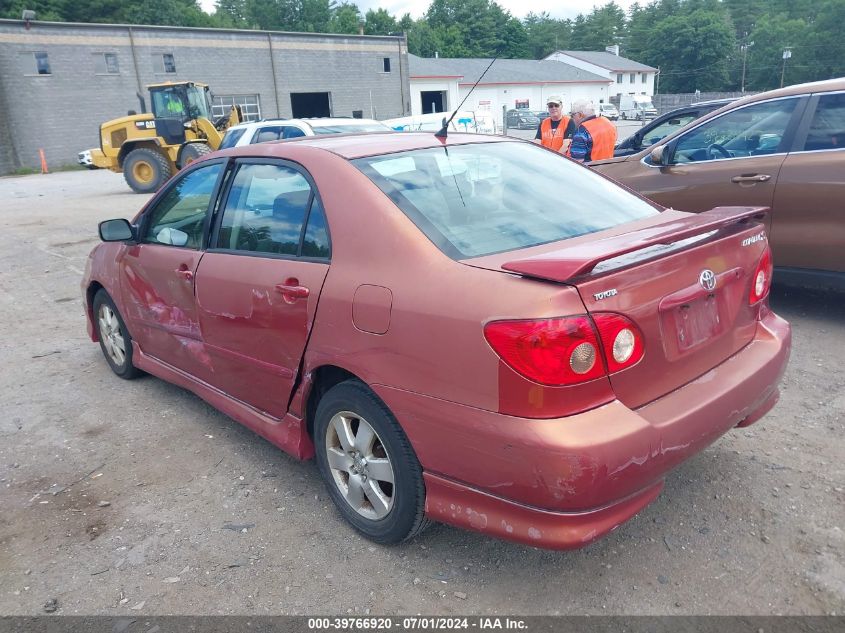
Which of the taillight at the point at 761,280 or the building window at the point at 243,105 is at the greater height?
the building window at the point at 243,105

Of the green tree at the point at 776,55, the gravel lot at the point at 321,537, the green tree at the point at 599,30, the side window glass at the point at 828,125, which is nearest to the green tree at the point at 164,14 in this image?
the gravel lot at the point at 321,537

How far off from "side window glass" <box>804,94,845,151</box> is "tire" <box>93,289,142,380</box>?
4.98 metres

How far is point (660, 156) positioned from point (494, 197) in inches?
137

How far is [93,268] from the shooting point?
4.68 meters

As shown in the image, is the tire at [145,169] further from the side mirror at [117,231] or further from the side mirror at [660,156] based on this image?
the side mirror at [660,156]

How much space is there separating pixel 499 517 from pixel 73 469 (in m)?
2.50

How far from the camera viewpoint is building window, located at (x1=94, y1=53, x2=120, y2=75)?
33.8 m

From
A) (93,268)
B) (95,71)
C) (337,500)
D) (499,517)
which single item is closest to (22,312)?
(93,268)

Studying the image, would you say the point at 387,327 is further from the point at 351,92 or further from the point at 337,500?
the point at 351,92

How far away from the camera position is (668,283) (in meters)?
2.24

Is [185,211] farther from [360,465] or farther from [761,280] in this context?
[761,280]

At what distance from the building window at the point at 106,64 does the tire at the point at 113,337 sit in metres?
34.6

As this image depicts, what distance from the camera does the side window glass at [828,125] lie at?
4.68 metres

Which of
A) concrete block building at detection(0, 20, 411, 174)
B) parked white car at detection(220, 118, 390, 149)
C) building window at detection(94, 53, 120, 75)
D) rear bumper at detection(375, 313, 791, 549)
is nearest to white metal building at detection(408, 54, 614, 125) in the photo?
concrete block building at detection(0, 20, 411, 174)
